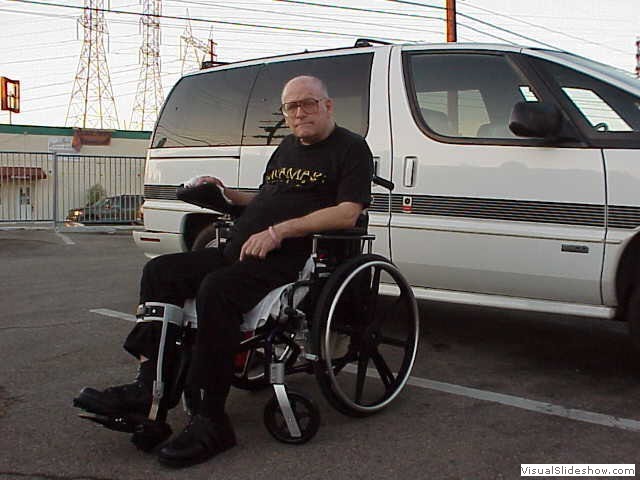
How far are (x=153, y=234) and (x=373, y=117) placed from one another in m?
2.25

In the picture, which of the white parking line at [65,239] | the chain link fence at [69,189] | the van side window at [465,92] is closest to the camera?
the van side window at [465,92]

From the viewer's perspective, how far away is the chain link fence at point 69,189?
13797mm

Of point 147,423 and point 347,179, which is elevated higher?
point 347,179

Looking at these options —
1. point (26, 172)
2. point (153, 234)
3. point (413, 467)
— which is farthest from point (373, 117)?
point (26, 172)

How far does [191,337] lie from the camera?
10.5ft

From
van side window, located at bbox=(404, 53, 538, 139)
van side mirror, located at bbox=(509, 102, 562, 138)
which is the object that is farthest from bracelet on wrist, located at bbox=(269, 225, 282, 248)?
van side window, located at bbox=(404, 53, 538, 139)

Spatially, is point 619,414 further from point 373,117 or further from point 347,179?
point 373,117

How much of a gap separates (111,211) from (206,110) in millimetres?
8760

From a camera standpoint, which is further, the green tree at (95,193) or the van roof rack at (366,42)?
the green tree at (95,193)

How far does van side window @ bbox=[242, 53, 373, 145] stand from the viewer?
16.3ft

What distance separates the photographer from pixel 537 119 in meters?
3.91

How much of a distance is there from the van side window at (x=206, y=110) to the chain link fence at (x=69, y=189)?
766 cm

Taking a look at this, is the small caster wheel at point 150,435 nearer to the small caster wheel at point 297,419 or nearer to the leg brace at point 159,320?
the leg brace at point 159,320

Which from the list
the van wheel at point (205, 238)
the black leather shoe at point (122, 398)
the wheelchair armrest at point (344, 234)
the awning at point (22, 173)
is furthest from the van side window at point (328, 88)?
the awning at point (22, 173)
